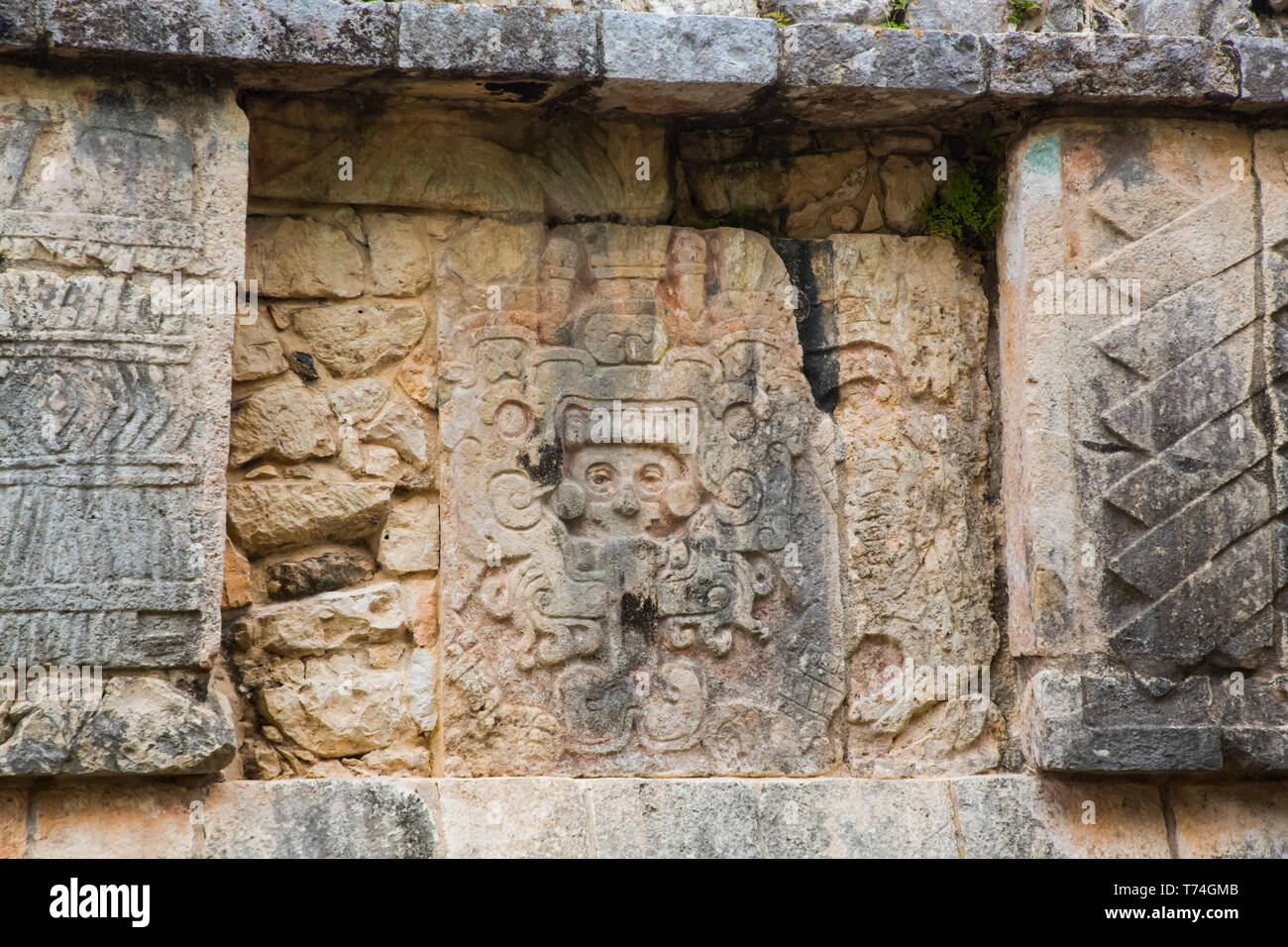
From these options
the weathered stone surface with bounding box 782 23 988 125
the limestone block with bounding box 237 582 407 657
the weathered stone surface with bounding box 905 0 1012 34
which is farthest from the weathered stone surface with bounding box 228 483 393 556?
the weathered stone surface with bounding box 905 0 1012 34

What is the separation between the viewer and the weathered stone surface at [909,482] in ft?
14.3

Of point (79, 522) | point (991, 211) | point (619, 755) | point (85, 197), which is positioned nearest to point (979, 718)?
point (619, 755)

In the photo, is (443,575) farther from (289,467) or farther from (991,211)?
(991,211)

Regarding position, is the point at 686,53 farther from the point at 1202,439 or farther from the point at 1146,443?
the point at 1202,439

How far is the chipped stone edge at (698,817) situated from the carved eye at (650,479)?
906 mm

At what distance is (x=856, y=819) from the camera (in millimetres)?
4047

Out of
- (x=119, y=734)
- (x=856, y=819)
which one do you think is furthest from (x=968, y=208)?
(x=119, y=734)

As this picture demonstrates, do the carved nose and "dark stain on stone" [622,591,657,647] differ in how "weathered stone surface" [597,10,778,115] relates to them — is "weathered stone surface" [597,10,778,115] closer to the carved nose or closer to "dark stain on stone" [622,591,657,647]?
the carved nose

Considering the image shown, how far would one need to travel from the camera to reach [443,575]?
4.25 metres

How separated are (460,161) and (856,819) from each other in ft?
7.64

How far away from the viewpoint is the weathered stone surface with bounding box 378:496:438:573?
14.0 feet

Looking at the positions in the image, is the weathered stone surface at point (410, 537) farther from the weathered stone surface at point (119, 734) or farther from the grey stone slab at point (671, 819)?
the grey stone slab at point (671, 819)

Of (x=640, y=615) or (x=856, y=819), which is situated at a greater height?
(x=640, y=615)

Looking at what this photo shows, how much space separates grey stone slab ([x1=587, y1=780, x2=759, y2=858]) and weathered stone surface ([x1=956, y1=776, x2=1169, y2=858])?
66cm
